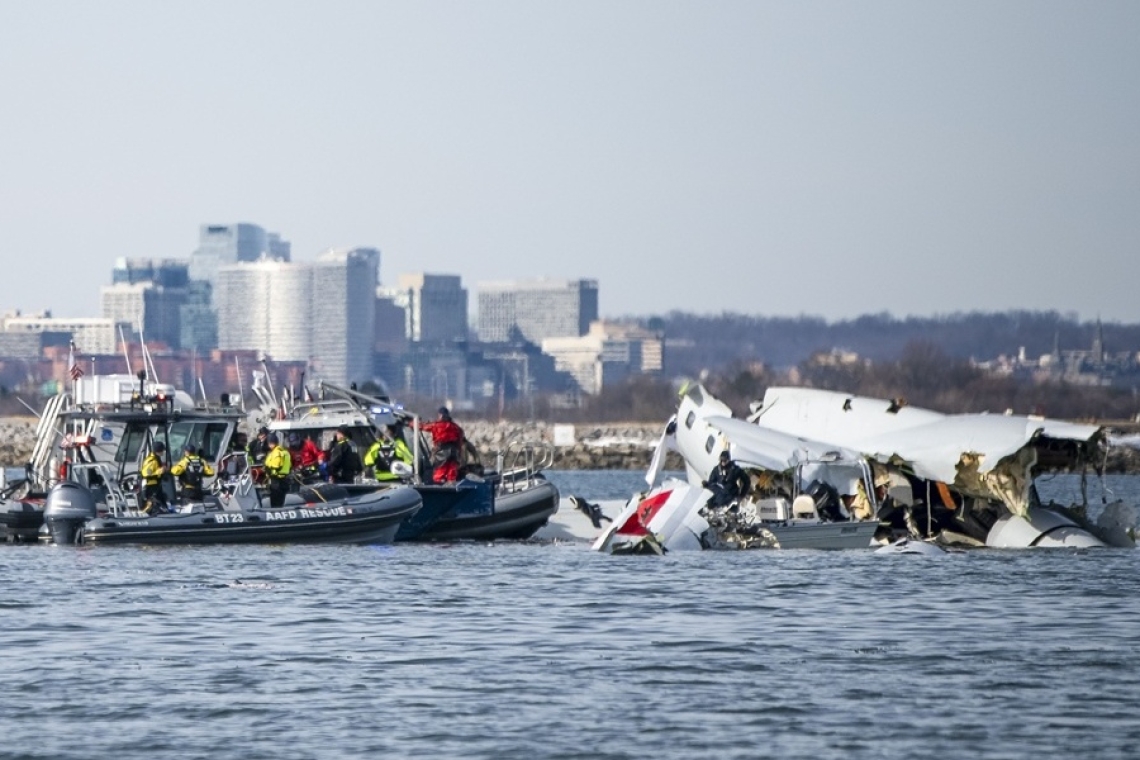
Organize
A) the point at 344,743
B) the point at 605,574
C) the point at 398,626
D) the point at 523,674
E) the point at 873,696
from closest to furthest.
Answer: the point at 344,743, the point at 873,696, the point at 523,674, the point at 398,626, the point at 605,574

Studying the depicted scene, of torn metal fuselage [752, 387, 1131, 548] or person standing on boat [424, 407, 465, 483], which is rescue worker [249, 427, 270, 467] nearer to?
person standing on boat [424, 407, 465, 483]

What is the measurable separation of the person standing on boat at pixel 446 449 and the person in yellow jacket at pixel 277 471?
2.96m

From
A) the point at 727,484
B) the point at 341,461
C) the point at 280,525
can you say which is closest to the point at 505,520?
the point at 341,461

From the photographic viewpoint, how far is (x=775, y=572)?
96.6 feet

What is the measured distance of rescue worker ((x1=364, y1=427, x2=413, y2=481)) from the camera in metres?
35.8

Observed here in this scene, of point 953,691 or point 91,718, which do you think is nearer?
point 91,718

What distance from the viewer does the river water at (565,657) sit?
1633 cm

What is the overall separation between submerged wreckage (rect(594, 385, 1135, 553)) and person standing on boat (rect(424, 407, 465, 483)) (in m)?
2.92

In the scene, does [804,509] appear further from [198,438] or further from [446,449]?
[198,438]

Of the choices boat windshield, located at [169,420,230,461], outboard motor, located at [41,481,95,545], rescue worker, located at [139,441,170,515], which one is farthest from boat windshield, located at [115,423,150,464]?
outboard motor, located at [41,481,95,545]

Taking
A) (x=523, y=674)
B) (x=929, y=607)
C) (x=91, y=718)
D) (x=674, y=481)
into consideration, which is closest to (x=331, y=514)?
(x=674, y=481)

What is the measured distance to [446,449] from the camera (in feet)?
119

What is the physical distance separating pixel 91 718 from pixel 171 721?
0.63 meters

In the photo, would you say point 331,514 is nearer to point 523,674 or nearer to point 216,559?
point 216,559
